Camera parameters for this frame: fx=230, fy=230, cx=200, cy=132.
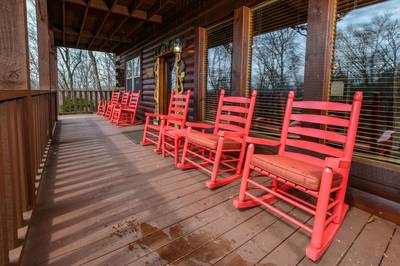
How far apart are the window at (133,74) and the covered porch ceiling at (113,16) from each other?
1.87ft

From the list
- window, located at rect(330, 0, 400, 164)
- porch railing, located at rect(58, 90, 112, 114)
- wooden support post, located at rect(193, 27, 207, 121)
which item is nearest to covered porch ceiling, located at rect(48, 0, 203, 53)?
wooden support post, located at rect(193, 27, 207, 121)

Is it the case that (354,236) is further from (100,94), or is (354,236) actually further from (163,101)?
(100,94)

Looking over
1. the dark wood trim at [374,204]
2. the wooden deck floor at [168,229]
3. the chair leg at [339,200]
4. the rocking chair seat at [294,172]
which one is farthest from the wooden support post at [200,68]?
the chair leg at [339,200]

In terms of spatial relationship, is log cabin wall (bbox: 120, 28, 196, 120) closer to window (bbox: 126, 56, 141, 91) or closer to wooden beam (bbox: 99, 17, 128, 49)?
window (bbox: 126, 56, 141, 91)

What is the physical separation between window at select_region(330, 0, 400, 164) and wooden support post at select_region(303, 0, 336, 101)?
2.0 inches

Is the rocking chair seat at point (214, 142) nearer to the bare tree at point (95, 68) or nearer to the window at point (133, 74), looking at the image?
the window at point (133, 74)

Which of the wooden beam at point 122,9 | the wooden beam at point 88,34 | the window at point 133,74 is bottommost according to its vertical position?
the window at point 133,74

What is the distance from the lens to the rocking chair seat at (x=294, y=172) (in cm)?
129

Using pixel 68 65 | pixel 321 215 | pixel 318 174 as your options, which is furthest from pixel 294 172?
pixel 68 65

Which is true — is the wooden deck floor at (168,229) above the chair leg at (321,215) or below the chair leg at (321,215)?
below

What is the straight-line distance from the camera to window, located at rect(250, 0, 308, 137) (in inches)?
89.5

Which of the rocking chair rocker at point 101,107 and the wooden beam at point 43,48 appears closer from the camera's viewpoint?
the wooden beam at point 43,48

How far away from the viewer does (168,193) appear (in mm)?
1967

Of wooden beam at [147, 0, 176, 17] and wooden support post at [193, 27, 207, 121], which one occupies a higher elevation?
wooden beam at [147, 0, 176, 17]
